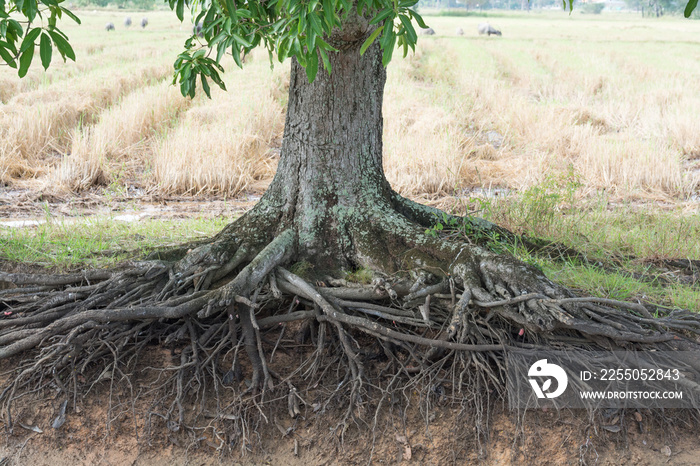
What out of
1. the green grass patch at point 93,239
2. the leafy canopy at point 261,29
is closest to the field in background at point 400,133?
the green grass patch at point 93,239

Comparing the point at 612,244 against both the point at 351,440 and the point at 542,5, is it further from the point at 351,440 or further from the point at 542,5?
the point at 542,5

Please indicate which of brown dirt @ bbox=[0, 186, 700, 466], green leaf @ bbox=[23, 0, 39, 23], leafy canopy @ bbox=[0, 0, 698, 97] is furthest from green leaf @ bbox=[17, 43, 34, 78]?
brown dirt @ bbox=[0, 186, 700, 466]

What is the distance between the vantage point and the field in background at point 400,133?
6.96 metres

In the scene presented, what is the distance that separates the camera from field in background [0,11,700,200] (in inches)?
274

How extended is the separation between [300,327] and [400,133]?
5.44 metres

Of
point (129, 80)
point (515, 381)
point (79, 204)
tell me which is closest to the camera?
point (515, 381)

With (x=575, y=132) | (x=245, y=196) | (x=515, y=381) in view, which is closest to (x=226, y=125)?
(x=245, y=196)

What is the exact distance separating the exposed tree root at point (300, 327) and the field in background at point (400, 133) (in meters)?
2.34

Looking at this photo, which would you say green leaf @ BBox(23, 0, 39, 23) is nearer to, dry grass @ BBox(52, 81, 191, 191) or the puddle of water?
the puddle of water

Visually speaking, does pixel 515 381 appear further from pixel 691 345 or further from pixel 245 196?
pixel 245 196

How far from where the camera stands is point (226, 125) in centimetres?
822

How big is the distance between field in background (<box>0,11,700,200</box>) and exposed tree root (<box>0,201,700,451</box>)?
2345mm

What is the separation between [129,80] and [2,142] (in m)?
5.39

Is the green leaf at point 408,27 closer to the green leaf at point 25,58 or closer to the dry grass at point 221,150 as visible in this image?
the green leaf at point 25,58
